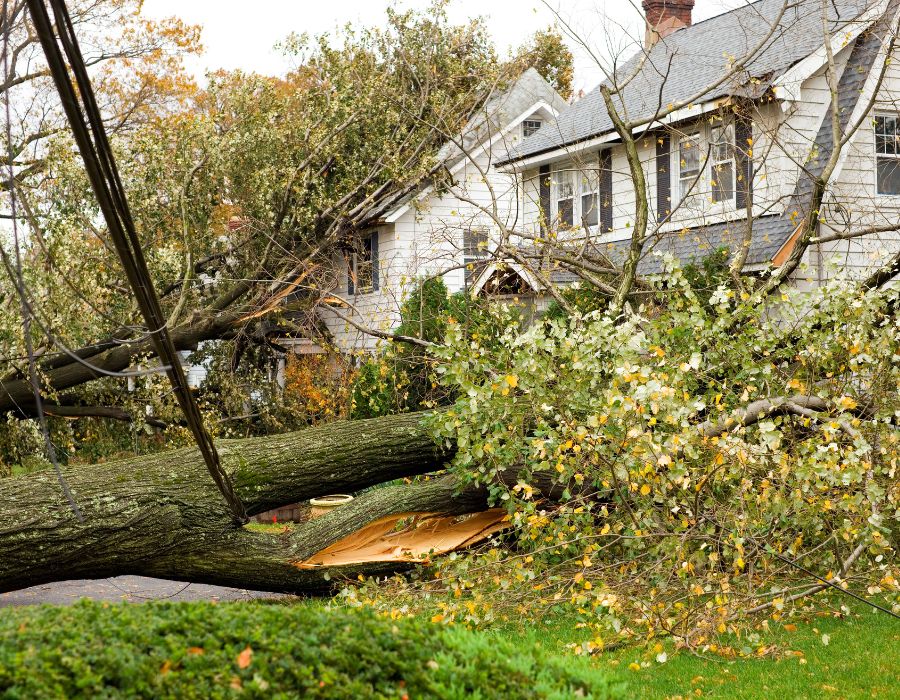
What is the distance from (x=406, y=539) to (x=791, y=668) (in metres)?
4.03

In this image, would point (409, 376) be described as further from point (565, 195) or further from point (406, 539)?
point (406, 539)

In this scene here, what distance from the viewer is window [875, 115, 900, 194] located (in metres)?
12.6

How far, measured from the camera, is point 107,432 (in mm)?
15086

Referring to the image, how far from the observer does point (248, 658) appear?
2.95 meters

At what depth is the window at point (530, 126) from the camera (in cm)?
2033

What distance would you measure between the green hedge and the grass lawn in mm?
1680

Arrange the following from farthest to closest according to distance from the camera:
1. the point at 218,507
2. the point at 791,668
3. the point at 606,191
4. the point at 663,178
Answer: the point at 606,191 < the point at 663,178 < the point at 218,507 < the point at 791,668

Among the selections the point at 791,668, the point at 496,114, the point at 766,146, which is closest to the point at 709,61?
the point at 766,146

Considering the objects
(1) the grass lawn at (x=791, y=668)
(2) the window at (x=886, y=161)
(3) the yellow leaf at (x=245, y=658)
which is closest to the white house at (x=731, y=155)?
(2) the window at (x=886, y=161)

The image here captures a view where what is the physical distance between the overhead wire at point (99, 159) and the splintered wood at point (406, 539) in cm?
359

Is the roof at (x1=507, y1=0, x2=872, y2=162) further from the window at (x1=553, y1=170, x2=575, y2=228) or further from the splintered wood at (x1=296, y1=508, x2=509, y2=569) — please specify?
the splintered wood at (x1=296, y1=508, x2=509, y2=569)

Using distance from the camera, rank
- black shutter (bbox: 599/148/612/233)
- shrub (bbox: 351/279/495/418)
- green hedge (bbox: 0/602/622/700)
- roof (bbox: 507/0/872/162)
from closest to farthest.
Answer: green hedge (bbox: 0/602/622/700), roof (bbox: 507/0/872/162), shrub (bbox: 351/279/495/418), black shutter (bbox: 599/148/612/233)

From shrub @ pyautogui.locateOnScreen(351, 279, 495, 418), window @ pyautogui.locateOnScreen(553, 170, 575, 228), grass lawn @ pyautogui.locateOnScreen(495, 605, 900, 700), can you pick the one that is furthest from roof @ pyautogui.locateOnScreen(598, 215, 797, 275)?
grass lawn @ pyautogui.locateOnScreen(495, 605, 900, 700)

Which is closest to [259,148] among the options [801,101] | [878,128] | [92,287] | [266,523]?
[92,287]
